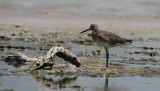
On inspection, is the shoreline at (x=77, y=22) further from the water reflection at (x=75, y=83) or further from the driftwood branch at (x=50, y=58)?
the water reflection at (x=75, y=83)

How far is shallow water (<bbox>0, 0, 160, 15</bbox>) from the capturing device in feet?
103

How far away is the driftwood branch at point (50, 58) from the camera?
11336 mm

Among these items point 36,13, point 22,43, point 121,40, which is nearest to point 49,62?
point 121,40

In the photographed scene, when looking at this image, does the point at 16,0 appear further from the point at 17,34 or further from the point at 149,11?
the point at 17,34

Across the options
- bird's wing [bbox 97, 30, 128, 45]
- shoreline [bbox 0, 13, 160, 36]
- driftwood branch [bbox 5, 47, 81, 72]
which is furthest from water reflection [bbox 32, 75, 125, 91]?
shoreline [bbox 0, 13, 160, 36]

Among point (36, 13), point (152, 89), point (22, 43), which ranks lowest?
point (152, 89)

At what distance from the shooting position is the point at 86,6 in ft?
107

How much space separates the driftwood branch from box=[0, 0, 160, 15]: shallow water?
59.3ft

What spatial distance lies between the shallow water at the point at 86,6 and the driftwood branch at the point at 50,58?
1808 cm

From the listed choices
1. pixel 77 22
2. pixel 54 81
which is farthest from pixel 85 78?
pixel 77 22

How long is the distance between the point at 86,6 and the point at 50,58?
69.7 ft

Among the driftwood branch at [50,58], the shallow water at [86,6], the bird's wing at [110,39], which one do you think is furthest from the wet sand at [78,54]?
the shallow water at [86,6]

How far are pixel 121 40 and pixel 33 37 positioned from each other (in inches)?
275

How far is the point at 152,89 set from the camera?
9.62m
